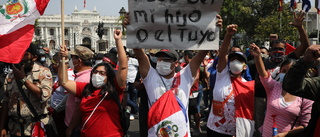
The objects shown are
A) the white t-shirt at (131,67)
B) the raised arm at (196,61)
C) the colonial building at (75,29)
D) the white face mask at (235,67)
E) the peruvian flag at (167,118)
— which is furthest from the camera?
the colonial building at (75,29)

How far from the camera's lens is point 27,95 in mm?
3305

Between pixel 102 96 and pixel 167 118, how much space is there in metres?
0.77

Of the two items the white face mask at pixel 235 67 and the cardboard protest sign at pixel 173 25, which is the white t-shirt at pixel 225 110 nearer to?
the white face mask at pixel 235 67

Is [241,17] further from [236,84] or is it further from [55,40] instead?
[55,40]

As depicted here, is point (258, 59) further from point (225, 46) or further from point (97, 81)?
point (97, 81)

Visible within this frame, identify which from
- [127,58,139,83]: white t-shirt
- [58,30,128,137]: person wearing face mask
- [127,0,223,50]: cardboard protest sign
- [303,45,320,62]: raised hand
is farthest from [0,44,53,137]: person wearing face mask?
[127,58,139,83]: white t-shirt

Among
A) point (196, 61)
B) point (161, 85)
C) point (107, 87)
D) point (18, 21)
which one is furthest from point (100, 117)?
point (18, 21)

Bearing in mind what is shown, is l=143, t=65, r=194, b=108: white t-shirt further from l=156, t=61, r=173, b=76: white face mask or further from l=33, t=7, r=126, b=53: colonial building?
l=33, t=7, r=126, b=53: colonial building

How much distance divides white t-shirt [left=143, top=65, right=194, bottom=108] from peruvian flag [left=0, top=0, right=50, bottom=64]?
1551 millimetres

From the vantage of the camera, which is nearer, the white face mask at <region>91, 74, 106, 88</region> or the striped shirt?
the striped shirt

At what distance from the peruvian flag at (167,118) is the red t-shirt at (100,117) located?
474 mm

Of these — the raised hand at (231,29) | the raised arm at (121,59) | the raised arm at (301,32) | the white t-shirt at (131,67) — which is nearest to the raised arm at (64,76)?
the raised arm at (121,59)

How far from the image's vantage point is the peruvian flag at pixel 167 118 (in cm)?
270

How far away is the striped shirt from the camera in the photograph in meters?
2.89
